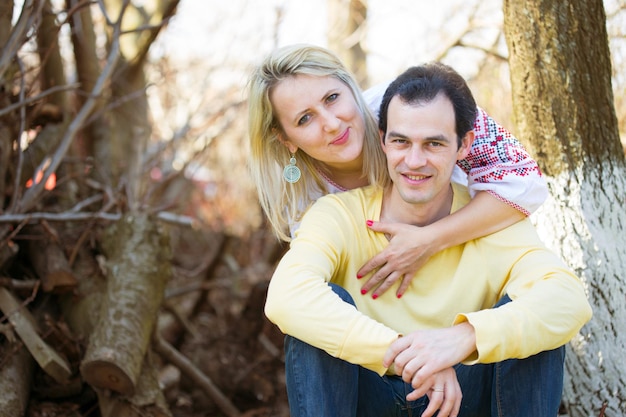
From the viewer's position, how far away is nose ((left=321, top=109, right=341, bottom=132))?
2455mm

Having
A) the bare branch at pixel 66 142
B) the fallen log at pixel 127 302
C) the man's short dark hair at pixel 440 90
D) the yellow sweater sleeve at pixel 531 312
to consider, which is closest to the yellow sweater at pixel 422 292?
the yellow sweater sleeve at pixel 531 312

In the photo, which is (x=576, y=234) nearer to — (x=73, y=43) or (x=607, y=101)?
(x=607, y=101)

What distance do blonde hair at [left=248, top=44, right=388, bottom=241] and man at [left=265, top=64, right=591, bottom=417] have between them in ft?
0.34

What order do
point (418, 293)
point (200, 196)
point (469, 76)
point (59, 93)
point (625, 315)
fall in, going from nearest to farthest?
point (418, 293) < point (625, 315) < point (59, 93) < point (469, 76) < point (200, 196)

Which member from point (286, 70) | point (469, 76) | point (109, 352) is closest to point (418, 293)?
point (286, 70)

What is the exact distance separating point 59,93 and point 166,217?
961mm

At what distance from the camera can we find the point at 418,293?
7.77 ft

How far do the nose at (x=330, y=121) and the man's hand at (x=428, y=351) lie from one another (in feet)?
2.64

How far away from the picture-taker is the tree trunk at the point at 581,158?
2.58 metres

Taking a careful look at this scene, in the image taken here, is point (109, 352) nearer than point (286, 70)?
No

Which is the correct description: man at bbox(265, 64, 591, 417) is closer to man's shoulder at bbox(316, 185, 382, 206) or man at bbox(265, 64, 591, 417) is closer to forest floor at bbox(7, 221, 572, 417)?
man's shoulder at bbox(316, 185, 382, 206)

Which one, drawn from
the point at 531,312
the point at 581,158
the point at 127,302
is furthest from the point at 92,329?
the point at 581,158

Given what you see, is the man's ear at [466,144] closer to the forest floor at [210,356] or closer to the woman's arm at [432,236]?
the woman's arm at [432,236]

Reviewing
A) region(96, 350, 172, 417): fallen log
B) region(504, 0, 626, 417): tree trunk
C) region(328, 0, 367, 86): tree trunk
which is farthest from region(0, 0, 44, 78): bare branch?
region(328, 0, 367, 86): tree trunk
